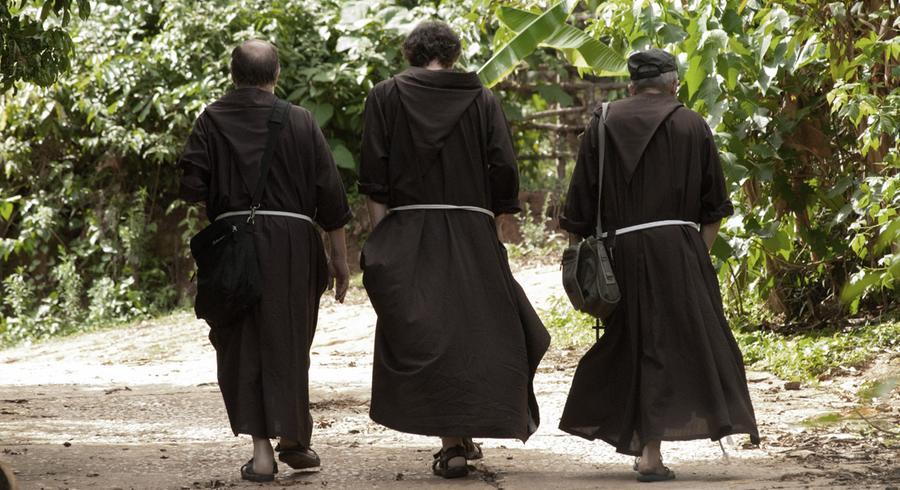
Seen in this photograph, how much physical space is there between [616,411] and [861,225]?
3.24m

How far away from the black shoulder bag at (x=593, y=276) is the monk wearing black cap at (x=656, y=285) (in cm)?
5

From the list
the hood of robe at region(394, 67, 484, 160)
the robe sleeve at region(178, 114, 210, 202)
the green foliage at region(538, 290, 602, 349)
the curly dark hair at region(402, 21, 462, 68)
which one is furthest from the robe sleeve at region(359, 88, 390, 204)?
the green foliage at region(538, 290, 602, 349)

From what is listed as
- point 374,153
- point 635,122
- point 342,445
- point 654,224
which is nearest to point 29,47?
point 374,153

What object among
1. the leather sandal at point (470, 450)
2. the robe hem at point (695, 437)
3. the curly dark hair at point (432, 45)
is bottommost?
the leather sandal at point (470, 450)

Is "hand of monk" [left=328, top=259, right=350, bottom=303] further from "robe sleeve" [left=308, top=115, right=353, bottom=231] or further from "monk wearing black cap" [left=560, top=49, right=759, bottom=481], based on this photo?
"monk wearing black cap" [left=560, top=49, right=759, bottom=481]

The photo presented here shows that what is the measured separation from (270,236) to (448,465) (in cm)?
110

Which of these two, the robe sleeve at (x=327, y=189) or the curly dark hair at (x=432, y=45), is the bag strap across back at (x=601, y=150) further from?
the robe sleeve at (x=327, y=189)

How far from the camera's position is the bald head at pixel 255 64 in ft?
16.1

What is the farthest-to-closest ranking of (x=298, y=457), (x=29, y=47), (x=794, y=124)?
(x=794, y=124), (x=29, y=47), (x=298, y=457)

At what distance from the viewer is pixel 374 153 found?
4.93 metres

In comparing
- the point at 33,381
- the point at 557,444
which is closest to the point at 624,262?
the point at 557,444

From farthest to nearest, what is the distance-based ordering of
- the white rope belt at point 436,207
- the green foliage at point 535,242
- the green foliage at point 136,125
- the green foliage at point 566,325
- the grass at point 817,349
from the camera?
the green foliage at point 535,242 < the green foliage at point 136,125 < the green foliage at point 566,325 < the grass at point 817,349 < the white rope belt at point 436,207

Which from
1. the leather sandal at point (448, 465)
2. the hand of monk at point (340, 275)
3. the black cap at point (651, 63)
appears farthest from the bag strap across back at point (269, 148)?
the black cap at point (651, 63)

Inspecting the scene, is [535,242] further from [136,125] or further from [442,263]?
[442,263]
